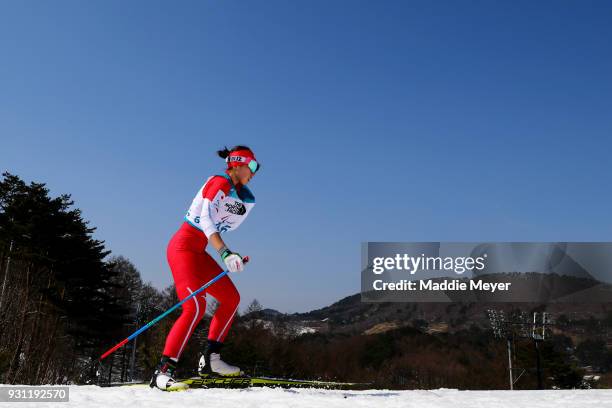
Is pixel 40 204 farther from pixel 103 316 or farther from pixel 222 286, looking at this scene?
Result: pixel 222 286

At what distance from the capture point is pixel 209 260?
4926 mm

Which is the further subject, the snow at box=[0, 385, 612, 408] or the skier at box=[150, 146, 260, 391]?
the skier at box=[150, 146, 260, 391]

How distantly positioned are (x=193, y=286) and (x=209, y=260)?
306 millimetres

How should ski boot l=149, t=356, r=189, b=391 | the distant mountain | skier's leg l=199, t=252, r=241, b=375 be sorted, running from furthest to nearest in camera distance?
the distant mountain → skier's leg l=199, t=252, r=241, b=375 → ski boot l=149, t=356, r=189, b=391

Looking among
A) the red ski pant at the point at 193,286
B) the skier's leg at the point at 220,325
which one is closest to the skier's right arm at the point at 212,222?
the red ski pant at the point at 193,286

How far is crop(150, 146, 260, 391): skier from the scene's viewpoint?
181 inches

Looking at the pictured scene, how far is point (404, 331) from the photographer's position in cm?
12962

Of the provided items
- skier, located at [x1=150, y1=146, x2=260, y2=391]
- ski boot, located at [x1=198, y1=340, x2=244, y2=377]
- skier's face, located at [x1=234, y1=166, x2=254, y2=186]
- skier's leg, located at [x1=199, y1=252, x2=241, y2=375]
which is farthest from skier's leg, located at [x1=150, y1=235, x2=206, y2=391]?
skier's face, located at [x1=234, y1=166, x2=254, y2=186]

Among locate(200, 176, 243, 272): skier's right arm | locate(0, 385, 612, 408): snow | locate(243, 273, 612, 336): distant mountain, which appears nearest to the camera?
locate(0, 385, 612, 408): snow

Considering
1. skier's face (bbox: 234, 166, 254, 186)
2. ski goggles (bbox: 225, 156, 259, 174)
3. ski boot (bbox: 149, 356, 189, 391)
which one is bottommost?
ski boot (bbox: 149, 356, 189, 391)

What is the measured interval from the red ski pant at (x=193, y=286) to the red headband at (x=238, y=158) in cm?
71

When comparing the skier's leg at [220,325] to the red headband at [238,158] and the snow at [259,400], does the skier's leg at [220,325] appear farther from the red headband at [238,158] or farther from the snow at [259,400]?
the red headband at [238,158]

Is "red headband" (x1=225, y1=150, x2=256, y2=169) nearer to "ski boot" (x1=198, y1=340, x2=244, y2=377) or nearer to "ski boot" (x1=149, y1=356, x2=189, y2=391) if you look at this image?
"ski boot" (x1=198, y1=340, x2=244, y2=377)

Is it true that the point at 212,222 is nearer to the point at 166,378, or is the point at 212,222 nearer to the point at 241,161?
the point at 241,161
